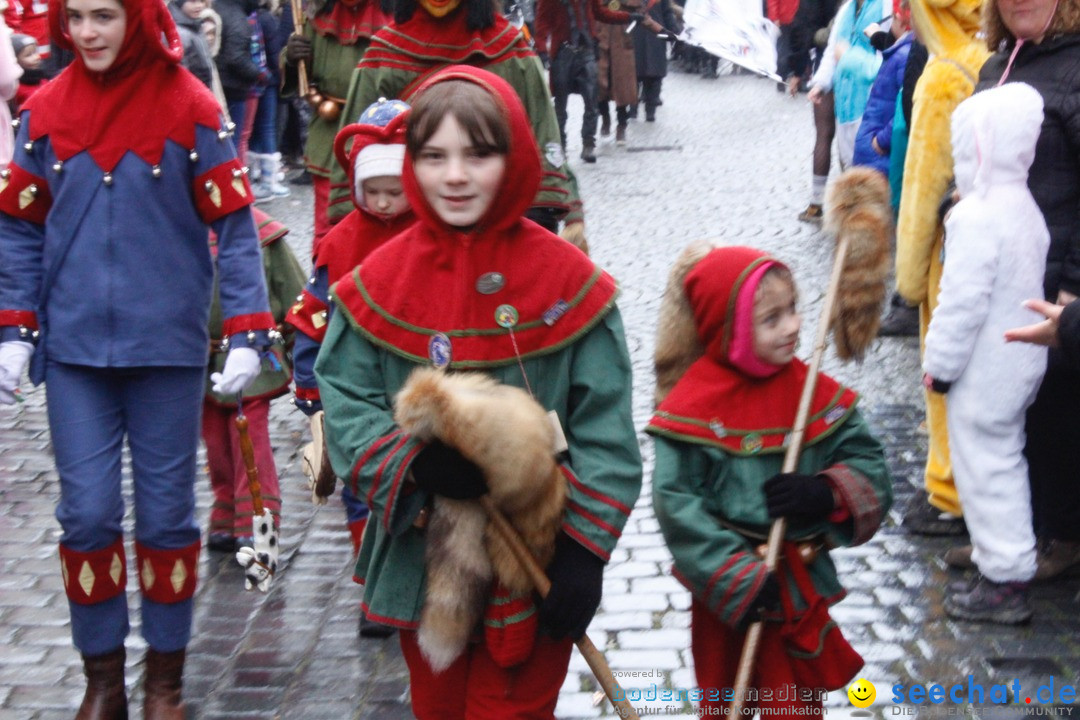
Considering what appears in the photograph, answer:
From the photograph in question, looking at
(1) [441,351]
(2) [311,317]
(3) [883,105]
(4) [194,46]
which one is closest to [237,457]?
(2) [311,317]

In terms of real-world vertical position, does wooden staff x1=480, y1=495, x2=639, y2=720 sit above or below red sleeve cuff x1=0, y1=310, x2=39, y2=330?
below

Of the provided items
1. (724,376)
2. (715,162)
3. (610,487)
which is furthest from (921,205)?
(715,162)

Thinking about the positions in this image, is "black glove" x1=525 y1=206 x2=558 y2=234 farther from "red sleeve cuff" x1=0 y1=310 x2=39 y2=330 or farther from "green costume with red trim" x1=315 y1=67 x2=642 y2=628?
"green costume with red trim" x1=315 y1=67 x2=642 y2=628

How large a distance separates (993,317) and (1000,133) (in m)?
0.60

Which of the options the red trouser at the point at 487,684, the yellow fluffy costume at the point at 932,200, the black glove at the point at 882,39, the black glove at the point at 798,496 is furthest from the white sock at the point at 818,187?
the red trouser at the point at 487,684

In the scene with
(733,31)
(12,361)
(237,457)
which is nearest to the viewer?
(12,361)

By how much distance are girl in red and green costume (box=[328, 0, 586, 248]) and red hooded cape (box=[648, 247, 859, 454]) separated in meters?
2.56

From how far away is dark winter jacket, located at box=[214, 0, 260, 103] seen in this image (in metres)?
12.6

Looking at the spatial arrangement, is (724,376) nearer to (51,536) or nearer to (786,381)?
(786,381)

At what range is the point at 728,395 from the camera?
3.51 m

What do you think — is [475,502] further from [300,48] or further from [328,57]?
[300,48]

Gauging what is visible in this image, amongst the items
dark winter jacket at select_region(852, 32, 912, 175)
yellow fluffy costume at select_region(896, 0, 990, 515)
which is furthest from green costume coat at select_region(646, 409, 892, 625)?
dark winter jacket at select_region(852, 32, 912, 175)

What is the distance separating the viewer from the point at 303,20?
327 inches

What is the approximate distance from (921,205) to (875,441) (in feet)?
7.28
